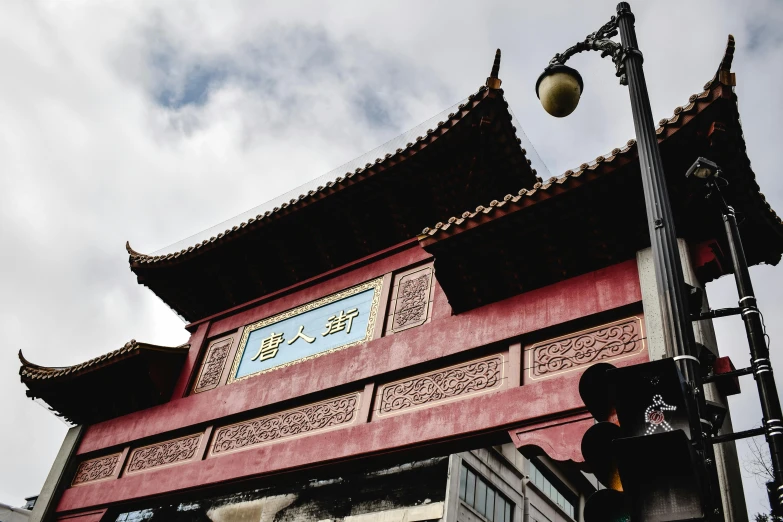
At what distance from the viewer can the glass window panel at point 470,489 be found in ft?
48.7

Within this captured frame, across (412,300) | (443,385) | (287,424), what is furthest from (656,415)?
(287,424)

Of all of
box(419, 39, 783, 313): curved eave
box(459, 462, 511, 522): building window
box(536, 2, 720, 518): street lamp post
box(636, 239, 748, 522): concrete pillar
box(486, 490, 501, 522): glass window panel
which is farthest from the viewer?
box(486, 490, 501, 522): glass window panel

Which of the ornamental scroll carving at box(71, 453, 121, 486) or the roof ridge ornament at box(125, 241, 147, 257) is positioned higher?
the roof ridge ornament at box(125, 241, 147, 257)

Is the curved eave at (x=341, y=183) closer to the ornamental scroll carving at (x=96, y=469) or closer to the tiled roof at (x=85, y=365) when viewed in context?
the tiled roof at (x=85, y=365)

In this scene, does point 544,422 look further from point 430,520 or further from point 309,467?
point 430,520

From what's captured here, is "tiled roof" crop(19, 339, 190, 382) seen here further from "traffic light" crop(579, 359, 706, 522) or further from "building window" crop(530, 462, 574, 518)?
"building window" crop(530, 462, 574, 518)

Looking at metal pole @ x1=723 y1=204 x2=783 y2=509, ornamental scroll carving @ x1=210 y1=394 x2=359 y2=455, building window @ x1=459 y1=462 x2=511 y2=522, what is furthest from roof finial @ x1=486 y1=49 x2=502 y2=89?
building window @ x1=459 y1=462 x2=511 y2=522

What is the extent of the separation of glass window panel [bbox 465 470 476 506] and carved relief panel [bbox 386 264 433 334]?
8318mm

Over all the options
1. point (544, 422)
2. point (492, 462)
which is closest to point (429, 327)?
point (544, 422)

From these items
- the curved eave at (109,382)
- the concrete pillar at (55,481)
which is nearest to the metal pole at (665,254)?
the curved eave at (109,382)

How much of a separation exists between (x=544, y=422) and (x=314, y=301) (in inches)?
168

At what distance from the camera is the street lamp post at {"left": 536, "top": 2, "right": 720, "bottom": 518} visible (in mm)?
2715

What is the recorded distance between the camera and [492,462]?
1702cm

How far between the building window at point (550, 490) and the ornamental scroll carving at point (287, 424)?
12.9 meters
